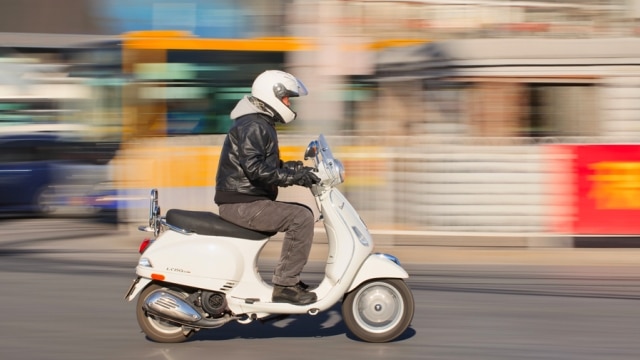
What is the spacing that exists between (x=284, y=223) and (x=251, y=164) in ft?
1.45

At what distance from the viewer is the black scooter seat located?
23.6 ft

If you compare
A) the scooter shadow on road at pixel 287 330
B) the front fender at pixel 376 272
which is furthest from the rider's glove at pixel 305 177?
the scooter shadow on road at pixel 287 330

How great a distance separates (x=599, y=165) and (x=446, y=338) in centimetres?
615

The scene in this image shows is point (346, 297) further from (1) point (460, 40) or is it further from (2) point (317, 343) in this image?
(1) point (460, 40)

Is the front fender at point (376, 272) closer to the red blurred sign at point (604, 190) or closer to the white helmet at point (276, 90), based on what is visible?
the white helmet at point (276, 90)

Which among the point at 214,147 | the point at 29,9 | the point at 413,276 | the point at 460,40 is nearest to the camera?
the point at 413,276

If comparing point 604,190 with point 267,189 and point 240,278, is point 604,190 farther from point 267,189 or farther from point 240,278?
point 240,278

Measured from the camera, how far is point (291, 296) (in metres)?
7.20

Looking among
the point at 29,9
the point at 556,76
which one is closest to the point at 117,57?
the point at 556,76

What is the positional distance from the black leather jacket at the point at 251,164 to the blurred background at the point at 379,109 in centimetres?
662

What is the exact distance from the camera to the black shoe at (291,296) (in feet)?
23.6

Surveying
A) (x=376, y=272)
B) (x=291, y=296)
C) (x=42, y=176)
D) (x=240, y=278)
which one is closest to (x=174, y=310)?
(x=240, y=278)

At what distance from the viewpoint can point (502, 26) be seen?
17234mm

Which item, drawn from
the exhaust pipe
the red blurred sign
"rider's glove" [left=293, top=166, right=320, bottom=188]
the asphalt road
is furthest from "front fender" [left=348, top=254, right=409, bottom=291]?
the red blurred sign
